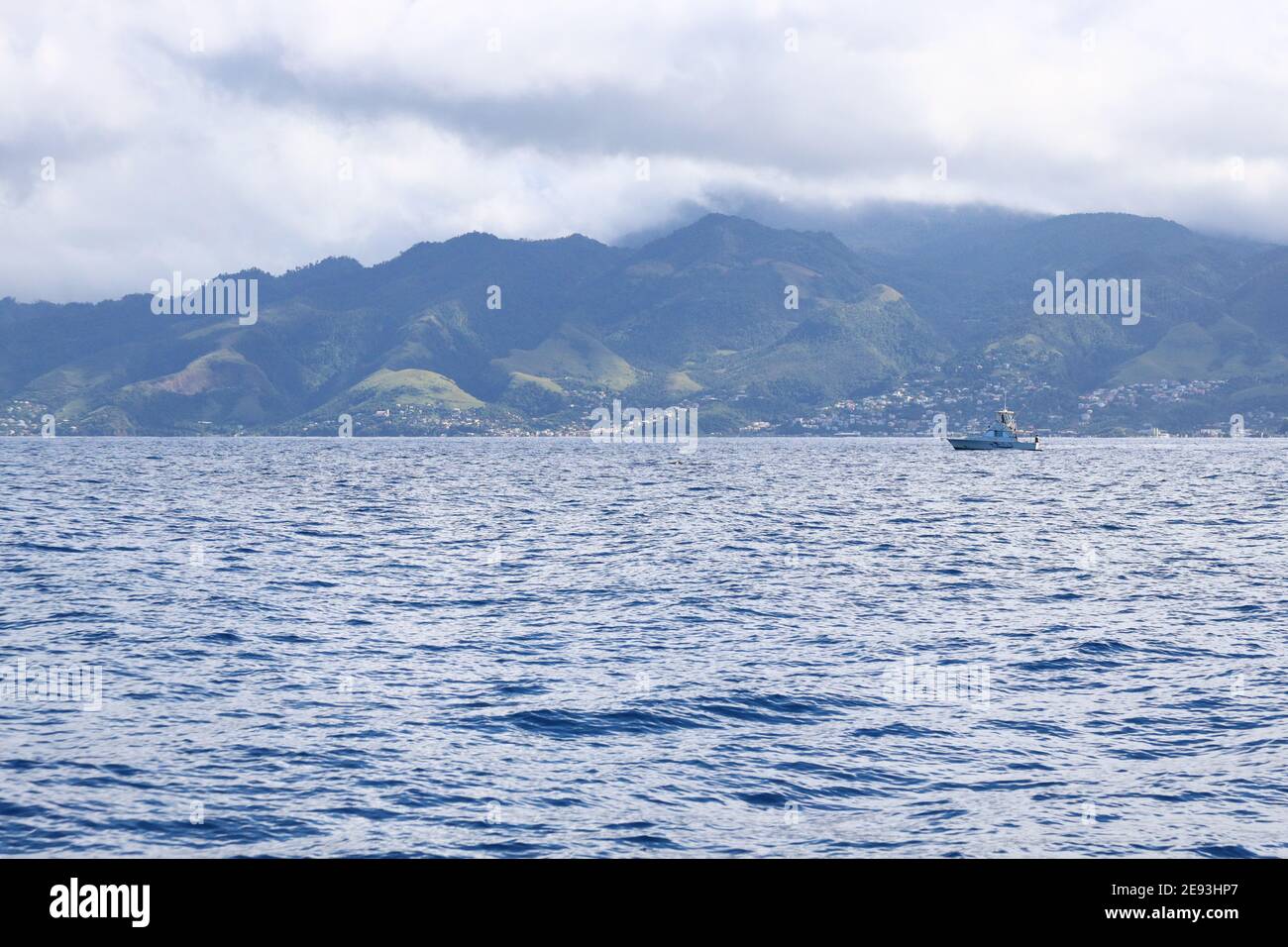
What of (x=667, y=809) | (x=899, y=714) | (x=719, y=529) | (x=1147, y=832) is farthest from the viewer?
(x=719, y=529)

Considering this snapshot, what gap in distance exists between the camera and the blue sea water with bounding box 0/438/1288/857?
23.1 m

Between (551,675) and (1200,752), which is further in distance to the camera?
(551,675)

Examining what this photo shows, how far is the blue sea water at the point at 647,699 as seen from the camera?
910 inches

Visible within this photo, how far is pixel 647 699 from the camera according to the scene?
3369 centimetres

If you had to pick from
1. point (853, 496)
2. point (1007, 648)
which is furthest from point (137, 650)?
point (853, 496)

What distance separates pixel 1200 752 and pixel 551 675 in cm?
1900

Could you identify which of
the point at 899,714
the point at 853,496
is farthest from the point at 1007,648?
the point at 853,496

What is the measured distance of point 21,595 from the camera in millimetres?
53562

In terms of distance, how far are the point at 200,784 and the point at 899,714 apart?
18582mm
